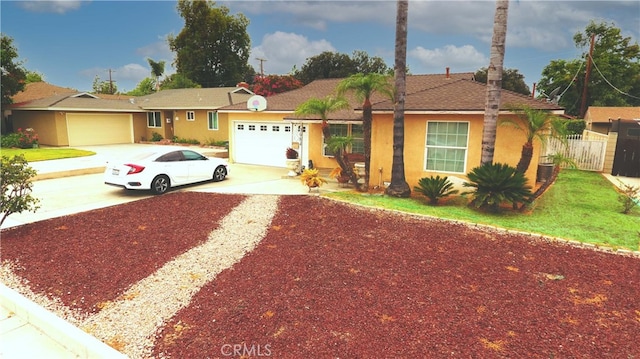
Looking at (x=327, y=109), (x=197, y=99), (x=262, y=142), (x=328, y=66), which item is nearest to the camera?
(x=327, y=109)

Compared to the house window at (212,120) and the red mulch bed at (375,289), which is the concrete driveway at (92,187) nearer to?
the red mulch bed at (375,289)

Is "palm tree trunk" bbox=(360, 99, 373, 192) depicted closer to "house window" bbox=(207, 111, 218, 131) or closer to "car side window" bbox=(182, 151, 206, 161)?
"car side window" bbox=(182, 151, 206, 161)

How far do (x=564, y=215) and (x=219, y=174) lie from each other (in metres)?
11.3

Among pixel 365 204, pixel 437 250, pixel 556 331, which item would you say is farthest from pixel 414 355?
pixel 365 204

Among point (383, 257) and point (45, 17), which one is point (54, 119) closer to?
point (45, 17)

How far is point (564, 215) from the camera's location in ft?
30.4

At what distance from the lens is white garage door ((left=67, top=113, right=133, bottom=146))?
25453 mm

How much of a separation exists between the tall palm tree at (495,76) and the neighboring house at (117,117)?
19719 mm

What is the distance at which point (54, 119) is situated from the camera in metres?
24.7

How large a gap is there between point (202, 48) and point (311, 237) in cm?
4680

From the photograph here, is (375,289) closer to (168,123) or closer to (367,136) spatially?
(367,136)

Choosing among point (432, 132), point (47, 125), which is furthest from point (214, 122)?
point (432, 132)

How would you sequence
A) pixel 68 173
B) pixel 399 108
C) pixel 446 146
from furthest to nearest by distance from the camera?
1. pixel 68 173
2. pixel 446 146
3. pixel 399 108

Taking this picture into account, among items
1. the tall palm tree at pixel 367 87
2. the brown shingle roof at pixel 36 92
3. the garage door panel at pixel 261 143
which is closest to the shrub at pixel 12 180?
the tall palm tree at pixel 367 87
